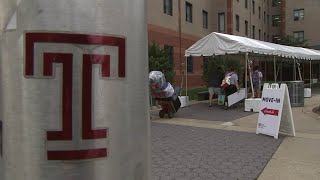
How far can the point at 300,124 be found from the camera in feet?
40.3

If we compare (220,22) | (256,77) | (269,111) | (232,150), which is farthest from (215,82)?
(220,22)

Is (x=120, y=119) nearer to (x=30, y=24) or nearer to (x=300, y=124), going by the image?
(x=30, y=24)

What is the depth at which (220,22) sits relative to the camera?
39750mm

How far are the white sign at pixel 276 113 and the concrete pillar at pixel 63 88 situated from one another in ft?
27.4

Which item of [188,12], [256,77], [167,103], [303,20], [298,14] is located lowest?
[167,103]

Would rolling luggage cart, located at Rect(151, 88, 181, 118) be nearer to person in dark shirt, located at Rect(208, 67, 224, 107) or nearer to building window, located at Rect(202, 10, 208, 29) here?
person in dark shirt, located at Rect(208, 67, 224, 107)

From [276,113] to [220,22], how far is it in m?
30.8

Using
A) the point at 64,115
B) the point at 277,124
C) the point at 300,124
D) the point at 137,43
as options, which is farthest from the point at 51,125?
the point at 300,124

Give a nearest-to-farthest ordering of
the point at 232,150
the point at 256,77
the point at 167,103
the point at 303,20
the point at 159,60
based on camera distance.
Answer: the point at 232,150, the point at 167,103, the point at 159,60, the point at 256,77, the point at 303,20

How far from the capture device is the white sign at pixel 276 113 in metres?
9.73

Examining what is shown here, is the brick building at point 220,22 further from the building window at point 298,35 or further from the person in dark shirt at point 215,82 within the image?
the person in dark shirt at point 215,82

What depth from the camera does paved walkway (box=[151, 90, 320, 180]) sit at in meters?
6.36

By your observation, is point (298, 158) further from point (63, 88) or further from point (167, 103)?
point (63, 88)

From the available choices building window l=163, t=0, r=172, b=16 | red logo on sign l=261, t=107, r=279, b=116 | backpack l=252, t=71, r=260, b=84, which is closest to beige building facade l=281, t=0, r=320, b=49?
building window l=163, t=0, r=172, b=16
